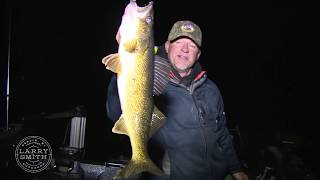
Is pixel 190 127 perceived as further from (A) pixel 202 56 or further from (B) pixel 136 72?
(A) pixel 202 56

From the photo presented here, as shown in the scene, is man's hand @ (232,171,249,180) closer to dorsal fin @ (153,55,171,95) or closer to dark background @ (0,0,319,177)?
dorsal fin @ (153,55,171,95)

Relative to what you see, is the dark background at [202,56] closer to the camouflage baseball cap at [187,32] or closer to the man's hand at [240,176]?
the man's hand at [240,176]

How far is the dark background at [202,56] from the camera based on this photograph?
555 inches

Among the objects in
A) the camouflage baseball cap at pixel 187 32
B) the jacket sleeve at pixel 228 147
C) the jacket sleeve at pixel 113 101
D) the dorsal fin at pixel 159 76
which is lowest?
the jacket sleeve at pixel 228 147

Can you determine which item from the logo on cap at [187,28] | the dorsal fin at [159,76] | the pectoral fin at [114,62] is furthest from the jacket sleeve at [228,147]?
the pectoral fin at [114,62]

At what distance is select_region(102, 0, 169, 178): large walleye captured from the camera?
1.93 metres

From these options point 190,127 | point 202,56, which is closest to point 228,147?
point 190,127

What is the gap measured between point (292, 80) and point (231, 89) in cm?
352

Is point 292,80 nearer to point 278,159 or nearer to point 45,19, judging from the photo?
point 278,159

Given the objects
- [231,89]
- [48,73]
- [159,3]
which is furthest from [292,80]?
[48,73]

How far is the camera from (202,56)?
21906 mm

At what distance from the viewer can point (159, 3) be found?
24094 millimetres

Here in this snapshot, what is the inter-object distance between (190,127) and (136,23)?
1.51m

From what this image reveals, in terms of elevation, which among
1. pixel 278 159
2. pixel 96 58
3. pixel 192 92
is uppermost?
pixel 96 58
